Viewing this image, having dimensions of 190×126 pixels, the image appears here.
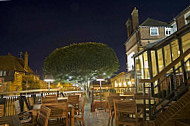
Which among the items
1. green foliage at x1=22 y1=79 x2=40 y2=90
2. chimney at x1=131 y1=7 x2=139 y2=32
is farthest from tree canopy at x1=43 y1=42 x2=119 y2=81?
green foliage at x1=22 y1=79 x2=40 y2=90

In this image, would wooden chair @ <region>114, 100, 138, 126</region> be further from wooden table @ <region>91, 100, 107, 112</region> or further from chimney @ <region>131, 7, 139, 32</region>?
chimney @ <region>131, 7, 139, 32</region>

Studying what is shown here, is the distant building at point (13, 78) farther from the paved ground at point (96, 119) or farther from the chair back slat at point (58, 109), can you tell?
the chair back slat at point (58, 109)

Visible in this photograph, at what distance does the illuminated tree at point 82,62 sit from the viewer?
21.2 m

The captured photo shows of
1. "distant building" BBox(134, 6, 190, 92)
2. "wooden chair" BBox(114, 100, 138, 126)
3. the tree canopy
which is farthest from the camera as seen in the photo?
the tree canopy

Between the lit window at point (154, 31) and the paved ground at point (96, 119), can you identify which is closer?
the paved ground at point (96, 119)

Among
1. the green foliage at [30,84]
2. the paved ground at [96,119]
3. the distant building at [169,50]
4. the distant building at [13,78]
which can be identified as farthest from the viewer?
the green foliage at [30,84]

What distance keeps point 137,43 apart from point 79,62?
797 cm

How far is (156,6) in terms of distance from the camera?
3023 centimetres

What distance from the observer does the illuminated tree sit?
2118 cm

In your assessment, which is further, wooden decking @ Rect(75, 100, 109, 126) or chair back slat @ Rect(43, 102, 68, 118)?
wooden decking @ Rect(75, 100, 109, 126)

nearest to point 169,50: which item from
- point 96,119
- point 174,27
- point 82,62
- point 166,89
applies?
point 166,89

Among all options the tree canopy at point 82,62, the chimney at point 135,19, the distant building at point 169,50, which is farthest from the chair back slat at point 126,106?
the chimney at point 135,19

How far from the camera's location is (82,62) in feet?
69.2

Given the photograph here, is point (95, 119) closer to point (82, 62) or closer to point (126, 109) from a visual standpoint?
point (126, 109)
